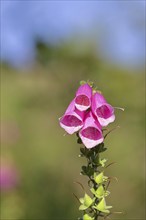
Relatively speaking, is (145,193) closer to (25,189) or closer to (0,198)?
(25,189)

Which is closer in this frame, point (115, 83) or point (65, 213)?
point (65, 213)

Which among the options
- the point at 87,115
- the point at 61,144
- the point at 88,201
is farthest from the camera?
the point at 61,144

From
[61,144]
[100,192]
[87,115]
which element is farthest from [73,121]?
[61,144]

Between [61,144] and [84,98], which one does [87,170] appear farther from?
[61,144]

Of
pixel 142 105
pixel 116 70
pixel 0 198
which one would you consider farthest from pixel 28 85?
pixel 0 198

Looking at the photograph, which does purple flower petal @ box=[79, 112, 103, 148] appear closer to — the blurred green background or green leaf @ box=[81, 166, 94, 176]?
green leaf @ box=[81, 166, 94, 176]

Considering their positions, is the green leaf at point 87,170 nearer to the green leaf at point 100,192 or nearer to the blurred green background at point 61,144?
the green leaf at point 100,192
